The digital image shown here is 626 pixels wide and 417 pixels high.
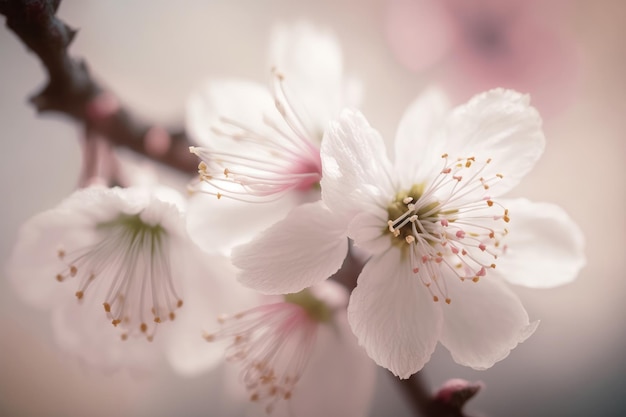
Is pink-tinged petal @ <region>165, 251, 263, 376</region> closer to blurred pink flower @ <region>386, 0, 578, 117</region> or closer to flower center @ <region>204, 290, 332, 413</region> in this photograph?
flower center @ <region>204, 290, 332, 413</region>

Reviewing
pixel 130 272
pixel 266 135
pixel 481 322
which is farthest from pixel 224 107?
pixel 481 322

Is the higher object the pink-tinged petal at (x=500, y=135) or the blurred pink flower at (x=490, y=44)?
the blurred pink flower at (x=490, y=44)

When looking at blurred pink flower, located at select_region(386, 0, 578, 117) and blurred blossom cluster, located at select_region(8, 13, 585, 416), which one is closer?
blurred blossom cluster, located at select_region(8, 13, 585, 416)

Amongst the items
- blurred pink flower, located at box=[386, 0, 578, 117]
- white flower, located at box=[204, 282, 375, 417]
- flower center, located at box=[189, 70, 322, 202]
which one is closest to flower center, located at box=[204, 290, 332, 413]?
white flower, located at box=[204, 282, 375, 417]

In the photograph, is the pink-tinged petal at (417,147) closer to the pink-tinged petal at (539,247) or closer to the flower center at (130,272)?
the pink-tinged petal at (539,247)

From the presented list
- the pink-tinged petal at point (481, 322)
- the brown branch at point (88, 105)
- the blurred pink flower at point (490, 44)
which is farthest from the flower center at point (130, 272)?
the blurred pink flower at point (490, 44)

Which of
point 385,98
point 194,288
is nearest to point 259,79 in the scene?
point 385,98

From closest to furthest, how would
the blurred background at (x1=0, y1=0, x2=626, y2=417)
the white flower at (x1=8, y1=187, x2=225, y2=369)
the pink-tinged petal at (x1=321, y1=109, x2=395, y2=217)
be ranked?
the pink-tinged petal at (x1=321, y1=109, x2=395, y2=217)
the white flower at (x1=8, y1=187, x2=225, y2=369)
the blurred background at (x1=0, y1=0, x2=626, y2=417)
